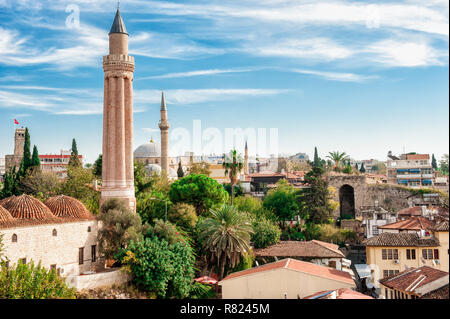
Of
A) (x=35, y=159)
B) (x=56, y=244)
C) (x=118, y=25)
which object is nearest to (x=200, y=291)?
(x=56, y=244)

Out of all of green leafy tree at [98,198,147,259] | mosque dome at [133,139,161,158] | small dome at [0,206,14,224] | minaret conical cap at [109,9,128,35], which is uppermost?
minaret conical cap at [109,9,128,35]

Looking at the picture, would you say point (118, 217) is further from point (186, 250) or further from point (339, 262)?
point (339, 262)

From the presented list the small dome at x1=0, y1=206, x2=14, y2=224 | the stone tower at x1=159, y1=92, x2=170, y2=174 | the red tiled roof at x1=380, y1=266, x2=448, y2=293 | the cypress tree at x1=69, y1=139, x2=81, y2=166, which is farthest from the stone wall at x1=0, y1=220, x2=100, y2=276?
the stone tower at x1=159, y1=92, x2=170, y2=174

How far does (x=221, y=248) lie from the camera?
25.7 meters

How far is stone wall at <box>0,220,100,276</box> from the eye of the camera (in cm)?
1950

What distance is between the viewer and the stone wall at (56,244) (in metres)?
19.5

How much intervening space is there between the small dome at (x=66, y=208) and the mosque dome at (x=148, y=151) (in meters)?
53.8

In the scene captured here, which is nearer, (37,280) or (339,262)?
(37,280)

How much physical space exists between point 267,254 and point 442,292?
42.7ft

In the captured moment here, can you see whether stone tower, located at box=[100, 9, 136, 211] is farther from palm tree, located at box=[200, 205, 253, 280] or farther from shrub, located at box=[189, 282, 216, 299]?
shrub, located at box=[189, 282, 216, 299]

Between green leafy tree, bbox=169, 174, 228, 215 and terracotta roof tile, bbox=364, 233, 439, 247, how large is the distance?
1189 cm
